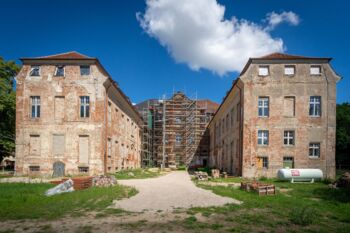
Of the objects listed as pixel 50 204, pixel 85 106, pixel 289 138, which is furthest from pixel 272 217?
pixel 85 106

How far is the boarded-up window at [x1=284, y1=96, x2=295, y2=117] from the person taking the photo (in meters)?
25.2

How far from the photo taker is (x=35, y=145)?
25703 millimetres

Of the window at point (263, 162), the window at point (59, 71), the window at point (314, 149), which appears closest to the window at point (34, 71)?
the window at point (59, 71)

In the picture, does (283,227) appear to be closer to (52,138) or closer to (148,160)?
(52,138)

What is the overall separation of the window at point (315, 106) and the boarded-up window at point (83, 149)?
20.7 metres

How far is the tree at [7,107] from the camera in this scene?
31469 mm

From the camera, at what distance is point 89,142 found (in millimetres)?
25438

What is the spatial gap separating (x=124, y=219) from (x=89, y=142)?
729 inches

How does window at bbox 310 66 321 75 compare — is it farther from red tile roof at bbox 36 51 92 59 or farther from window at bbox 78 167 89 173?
window at bbox 78 167 89 173

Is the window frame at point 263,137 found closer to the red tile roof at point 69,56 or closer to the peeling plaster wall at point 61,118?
the peeling plaster wall at point 61,118

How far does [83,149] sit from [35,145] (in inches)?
179

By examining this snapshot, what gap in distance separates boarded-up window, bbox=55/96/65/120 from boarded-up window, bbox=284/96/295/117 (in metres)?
20.7

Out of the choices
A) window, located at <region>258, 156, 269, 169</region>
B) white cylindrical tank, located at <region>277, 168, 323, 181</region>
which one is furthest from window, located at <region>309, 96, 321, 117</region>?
white cylindrical tank, located at <region>277, 168, 323, 181</region>

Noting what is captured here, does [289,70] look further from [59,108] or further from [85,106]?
[59,108]
